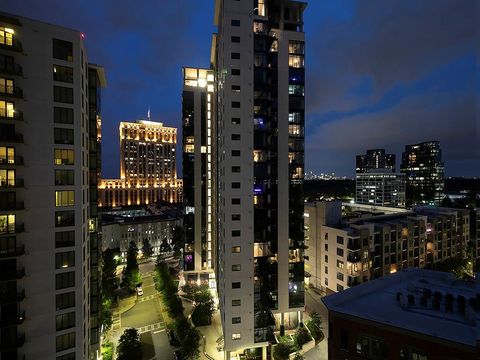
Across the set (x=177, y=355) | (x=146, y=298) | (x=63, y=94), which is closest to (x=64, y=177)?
(x=63, y=94)

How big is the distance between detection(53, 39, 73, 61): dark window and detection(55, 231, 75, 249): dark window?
59.1ft

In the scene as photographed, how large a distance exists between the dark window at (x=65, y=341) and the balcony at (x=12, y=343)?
9.99ft

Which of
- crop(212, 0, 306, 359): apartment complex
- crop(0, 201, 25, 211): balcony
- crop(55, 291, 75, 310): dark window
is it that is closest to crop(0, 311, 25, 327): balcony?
crop(55, 291, 75, 310): dark window

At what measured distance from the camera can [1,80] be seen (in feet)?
78.7

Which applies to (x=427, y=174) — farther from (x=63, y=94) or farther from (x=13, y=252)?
(x=13, y=252)

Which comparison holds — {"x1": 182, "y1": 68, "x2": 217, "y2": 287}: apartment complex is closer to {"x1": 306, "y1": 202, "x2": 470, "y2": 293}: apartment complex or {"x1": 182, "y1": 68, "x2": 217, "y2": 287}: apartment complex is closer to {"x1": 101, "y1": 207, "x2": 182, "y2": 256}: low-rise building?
{"x1": 306, "y1": 202, "x2": 470, "y2": 293}: apartment complex

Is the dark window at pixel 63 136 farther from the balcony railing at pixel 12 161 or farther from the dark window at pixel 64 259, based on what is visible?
the dark window at pixel 64 259

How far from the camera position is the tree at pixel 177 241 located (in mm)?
79600

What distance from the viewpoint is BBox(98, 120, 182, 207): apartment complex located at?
463 ft

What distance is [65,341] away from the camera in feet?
85.5

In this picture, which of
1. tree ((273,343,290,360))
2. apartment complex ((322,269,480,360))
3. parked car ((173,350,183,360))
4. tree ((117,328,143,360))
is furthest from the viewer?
parked car ((173,350,183,360))

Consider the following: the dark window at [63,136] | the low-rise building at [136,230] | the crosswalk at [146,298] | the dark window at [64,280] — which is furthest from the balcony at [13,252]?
the low-rise building at [136,230]

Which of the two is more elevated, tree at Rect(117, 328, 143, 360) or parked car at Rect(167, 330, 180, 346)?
tree at Rect(117, 328, 143, 360)

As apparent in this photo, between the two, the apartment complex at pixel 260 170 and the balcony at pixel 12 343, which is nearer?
the balcony at pixel 12 343
